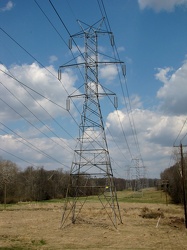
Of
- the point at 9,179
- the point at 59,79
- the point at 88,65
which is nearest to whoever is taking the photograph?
the point at 59,79

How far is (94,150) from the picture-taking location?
22984 mm

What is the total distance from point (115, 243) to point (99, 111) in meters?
9.33

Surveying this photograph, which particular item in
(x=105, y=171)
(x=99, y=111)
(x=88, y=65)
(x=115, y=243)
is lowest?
(x=115, y=243)

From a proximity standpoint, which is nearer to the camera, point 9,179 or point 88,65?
point 88,65

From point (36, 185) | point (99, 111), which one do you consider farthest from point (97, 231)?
point (36, 185)

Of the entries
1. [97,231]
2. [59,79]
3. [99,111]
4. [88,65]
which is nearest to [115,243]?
[97,231]

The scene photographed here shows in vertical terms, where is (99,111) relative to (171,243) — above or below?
above

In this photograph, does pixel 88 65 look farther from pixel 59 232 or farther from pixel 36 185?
pixel 36 185

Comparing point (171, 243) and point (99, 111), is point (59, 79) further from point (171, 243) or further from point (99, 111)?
point (171, 243)

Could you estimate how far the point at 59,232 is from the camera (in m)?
21.7

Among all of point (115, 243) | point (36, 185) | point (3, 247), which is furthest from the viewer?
point (36, 185)

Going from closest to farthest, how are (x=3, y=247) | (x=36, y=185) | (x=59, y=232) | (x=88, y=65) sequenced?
(x=3, y=247), (x=59, y=232), (x=88, y=65), (x=36, y=185)

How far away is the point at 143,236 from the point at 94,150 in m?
6.39

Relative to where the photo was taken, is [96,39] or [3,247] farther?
[96,39]
